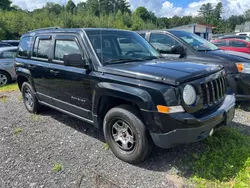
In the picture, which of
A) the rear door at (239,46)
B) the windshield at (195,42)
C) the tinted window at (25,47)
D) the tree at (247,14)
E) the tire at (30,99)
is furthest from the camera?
the tree at (247,14)

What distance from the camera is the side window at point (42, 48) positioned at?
4.48 m

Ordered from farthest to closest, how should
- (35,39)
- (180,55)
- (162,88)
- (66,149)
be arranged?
(180,55) < (35,39) < (66,149) < (162,88)

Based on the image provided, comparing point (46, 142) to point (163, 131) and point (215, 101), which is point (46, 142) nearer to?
point (163, 131)

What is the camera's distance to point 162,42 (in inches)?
237

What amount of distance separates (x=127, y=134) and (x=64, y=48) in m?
1.96

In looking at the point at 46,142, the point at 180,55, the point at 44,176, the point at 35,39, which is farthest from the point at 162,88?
the point at 35,39

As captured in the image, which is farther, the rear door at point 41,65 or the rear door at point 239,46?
the rear door at point 239,46

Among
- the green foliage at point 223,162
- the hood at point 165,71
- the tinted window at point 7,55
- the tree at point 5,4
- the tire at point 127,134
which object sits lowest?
the green foliage at point 223,162

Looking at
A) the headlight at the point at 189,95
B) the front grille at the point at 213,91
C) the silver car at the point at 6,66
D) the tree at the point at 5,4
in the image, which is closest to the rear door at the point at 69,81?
the headlight at the point at 189,95

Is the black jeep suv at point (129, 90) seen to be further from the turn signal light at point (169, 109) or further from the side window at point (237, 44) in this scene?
the side window at point (237, 44)

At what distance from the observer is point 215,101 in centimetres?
317

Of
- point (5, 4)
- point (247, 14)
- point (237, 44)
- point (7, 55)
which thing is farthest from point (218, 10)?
point (7, 55)

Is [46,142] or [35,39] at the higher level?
Result: [35,39]

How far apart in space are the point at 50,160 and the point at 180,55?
142 inches
